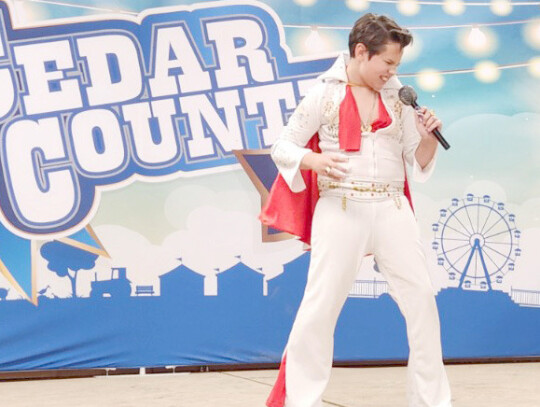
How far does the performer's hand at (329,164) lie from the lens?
287 centimetres

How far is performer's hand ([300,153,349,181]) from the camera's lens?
113 inches

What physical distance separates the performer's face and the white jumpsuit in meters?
0.07

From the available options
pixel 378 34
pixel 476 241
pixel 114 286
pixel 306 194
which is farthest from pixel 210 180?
pixel 378 34

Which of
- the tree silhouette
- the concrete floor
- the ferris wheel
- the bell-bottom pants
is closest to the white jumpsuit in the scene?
the bell-bottom pants

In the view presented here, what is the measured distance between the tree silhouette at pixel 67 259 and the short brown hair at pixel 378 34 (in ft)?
5.96

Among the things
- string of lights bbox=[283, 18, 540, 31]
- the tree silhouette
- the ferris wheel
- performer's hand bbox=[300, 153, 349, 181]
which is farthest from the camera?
the ferris wheel

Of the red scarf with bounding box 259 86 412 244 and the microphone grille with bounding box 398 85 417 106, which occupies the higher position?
the microphone grille with bounding box 398 85 417 106

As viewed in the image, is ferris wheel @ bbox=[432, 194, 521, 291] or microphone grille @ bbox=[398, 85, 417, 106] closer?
microphone grille @ bbox=[398, 85, 417, 106]

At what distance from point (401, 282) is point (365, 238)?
7.3 inches

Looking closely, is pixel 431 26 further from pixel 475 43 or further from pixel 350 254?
pixel 350 254

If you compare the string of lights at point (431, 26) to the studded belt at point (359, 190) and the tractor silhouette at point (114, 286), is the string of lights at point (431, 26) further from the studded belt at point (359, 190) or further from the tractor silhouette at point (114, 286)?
the studded belt at point (359, 190)

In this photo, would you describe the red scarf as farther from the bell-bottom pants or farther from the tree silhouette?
the tree silhouette

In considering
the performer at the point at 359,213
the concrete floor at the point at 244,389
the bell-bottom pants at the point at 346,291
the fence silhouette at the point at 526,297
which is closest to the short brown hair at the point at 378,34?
A: the performer at the point at 359,213

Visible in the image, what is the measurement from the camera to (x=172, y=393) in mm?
3887
